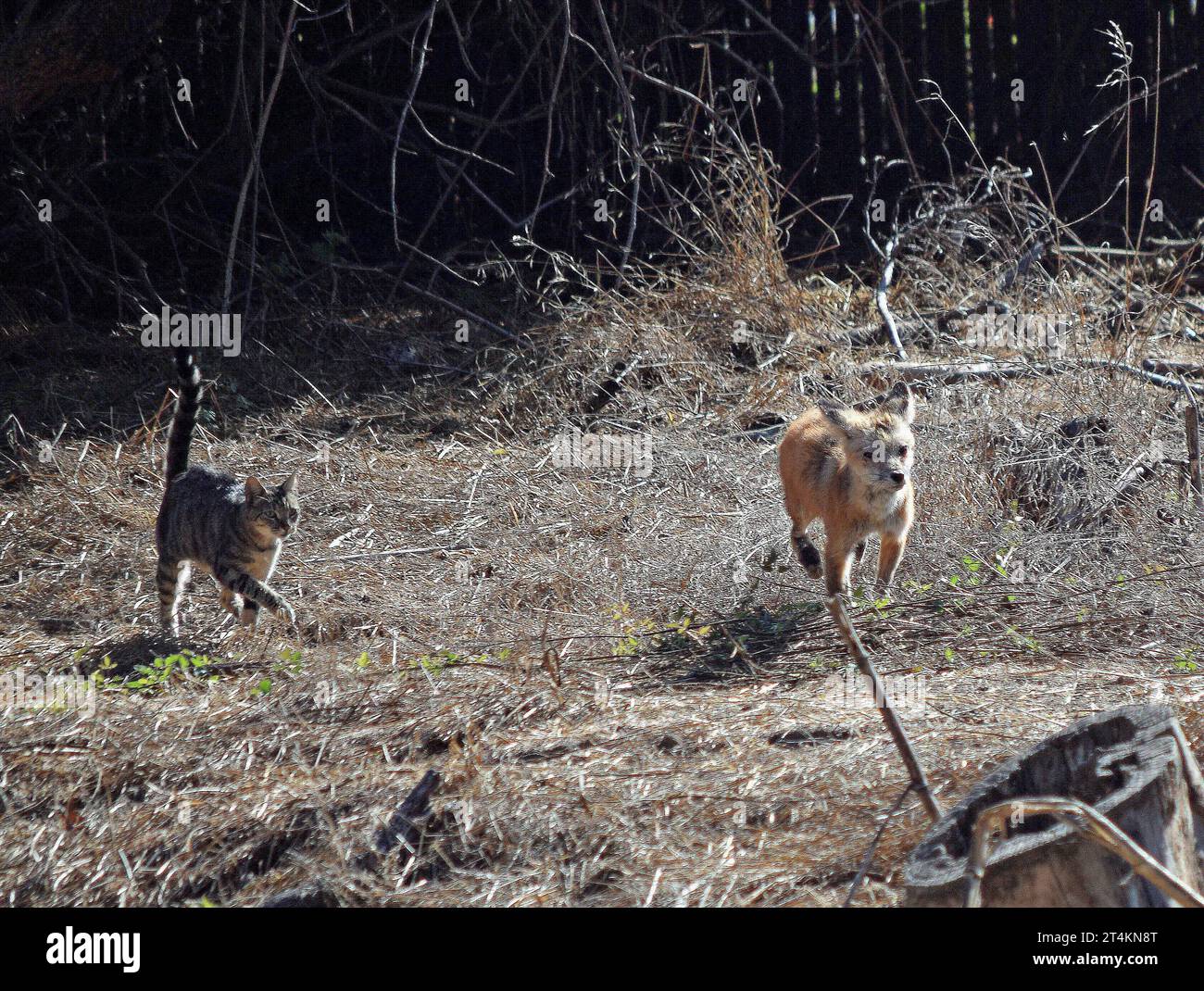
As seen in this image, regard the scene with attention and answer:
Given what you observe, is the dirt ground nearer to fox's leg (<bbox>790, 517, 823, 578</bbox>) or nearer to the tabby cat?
fox's leg (<bbox>790, 517, 823, 578</bbox>)

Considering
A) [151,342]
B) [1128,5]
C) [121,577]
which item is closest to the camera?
[121,577]

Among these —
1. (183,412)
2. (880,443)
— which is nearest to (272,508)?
(183,412)

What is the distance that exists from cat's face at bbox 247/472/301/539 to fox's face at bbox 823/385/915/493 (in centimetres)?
274

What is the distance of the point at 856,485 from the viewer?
21.2 feet

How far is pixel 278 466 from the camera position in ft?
28.4

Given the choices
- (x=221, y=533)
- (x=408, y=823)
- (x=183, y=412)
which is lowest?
(x=408, y=823)

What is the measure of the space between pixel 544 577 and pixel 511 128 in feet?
20.7

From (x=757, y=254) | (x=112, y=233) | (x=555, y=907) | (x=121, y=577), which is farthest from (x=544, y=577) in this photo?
(x=112, y=233)

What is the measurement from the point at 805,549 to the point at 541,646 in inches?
67.3

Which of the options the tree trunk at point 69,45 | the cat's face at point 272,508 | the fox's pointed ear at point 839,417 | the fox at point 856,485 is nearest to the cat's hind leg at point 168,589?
the cat's face at point 272,508

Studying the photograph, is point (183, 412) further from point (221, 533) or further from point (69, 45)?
point (69, 45)

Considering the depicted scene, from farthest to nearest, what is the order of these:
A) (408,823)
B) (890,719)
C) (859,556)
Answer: (859,556) < (408,823) < (890,719)

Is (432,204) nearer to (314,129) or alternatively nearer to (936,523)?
(314,129)

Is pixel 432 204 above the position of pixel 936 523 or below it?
above
